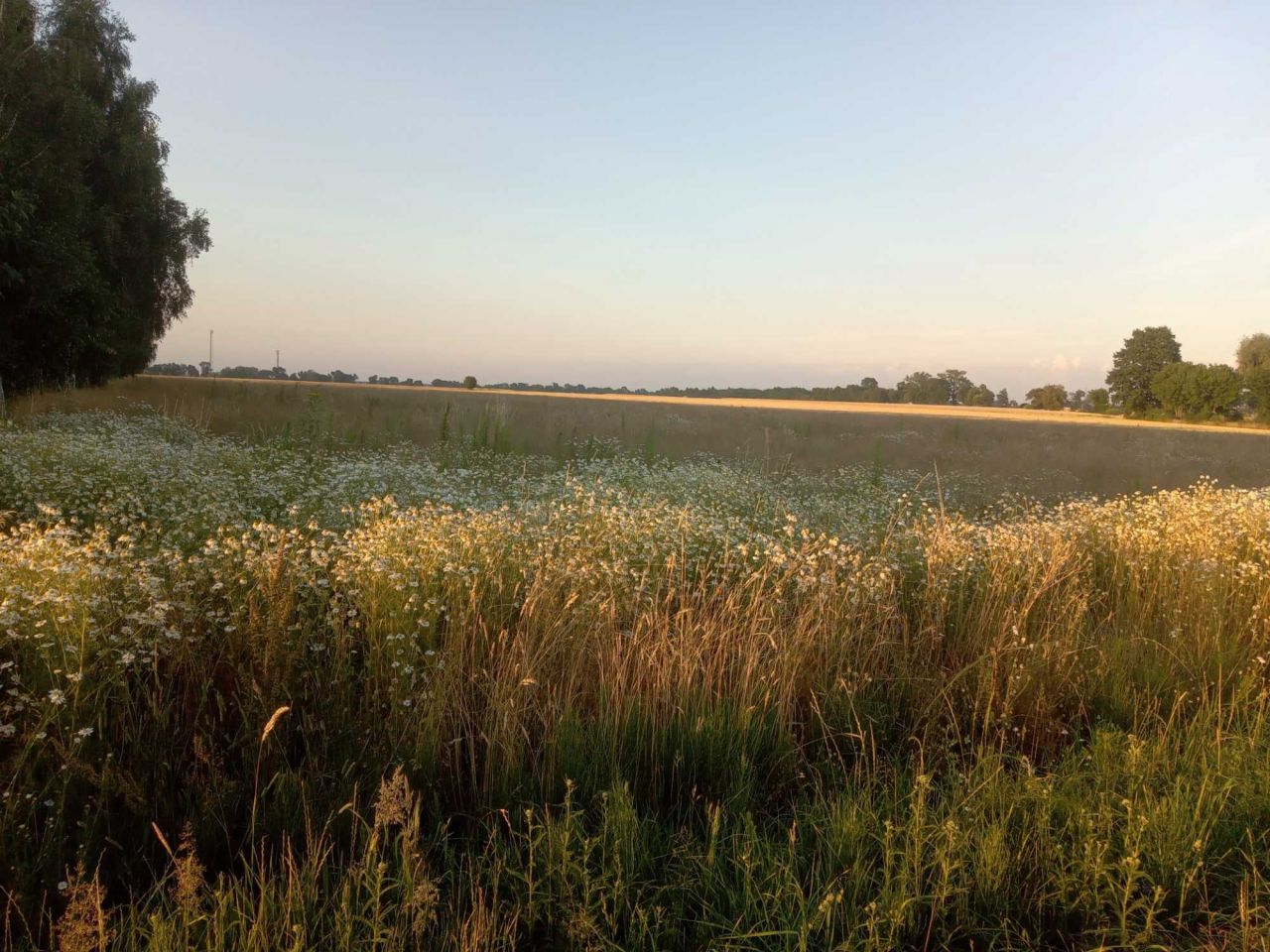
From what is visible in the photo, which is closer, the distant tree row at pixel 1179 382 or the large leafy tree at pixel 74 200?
the large leafy tree at pixel 74 200

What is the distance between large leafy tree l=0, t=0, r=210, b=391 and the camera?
48.1ft

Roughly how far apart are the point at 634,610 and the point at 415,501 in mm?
4093

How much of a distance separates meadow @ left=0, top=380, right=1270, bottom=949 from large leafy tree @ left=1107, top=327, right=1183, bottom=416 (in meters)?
63.1

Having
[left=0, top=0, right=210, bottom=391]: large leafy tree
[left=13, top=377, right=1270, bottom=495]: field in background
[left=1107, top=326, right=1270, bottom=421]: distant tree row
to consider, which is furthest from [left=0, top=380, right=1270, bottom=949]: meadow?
[left=1107, top=326, right=1270, bottom=421]: distant tree row

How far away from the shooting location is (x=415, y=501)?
759cm

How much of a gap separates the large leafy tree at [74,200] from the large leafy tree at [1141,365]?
65150mm

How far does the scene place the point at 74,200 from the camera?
1619cm

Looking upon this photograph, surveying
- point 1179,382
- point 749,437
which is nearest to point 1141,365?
point 1179,382

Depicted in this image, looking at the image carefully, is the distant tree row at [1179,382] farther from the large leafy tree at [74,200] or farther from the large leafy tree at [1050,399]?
the large leafy tree at [74,200]

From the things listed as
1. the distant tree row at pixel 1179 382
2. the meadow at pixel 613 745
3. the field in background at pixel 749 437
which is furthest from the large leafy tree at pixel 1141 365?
the meadow at pixel 613 745

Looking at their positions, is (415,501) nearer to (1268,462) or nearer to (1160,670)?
(1160,670)

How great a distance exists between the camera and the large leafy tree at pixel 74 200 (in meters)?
14.7

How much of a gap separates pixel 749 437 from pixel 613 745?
20.5 metres

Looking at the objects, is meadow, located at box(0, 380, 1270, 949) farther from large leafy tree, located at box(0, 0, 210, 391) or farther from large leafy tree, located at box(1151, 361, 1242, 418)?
large leafy tree, located at box(1151, 361, 1242, 418)
